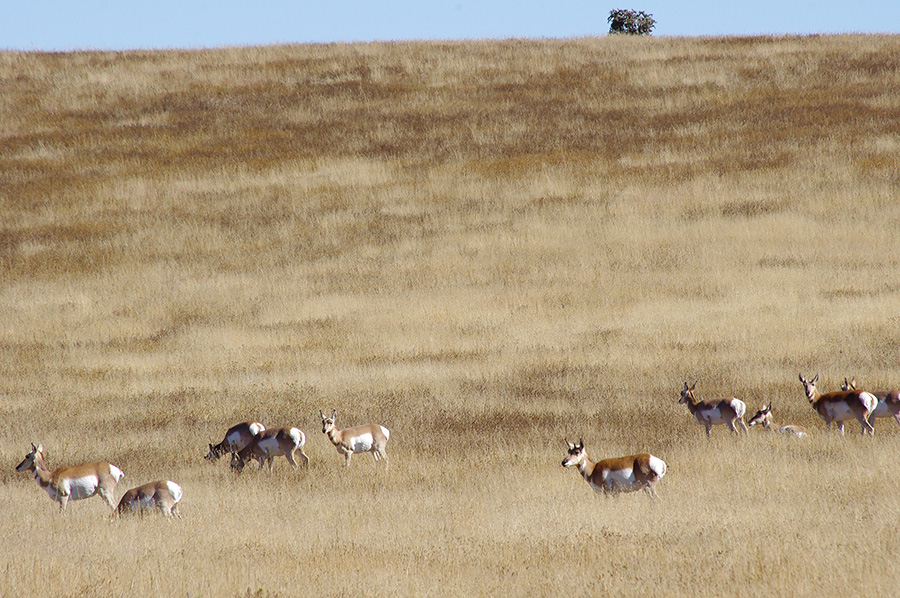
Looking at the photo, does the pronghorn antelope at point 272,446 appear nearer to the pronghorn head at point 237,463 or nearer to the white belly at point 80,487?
the pronghorn head at point 237,463

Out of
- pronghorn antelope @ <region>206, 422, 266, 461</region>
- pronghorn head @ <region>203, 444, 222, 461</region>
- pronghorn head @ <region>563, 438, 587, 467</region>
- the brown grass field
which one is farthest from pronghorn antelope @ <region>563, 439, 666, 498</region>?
pronghorn head @ <region>203, 444, 222, 461</region>

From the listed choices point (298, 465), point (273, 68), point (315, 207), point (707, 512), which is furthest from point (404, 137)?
point (707, 512)

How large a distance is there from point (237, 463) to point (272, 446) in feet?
1.77

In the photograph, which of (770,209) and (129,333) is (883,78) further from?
(129,333)

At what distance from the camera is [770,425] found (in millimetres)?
13789

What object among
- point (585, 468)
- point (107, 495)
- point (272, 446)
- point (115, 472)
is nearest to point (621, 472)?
point (585, 468)

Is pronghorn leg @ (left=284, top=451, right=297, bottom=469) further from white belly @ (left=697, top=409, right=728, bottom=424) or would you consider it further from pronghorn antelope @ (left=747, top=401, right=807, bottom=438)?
pronghorn antelope @ (left=747, top=401, right=807, bottom=438)

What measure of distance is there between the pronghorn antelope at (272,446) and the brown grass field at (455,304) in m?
0.55

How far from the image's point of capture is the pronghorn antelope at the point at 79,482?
452 inches

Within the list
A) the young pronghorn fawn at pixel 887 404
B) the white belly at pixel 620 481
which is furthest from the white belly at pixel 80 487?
the young pronghorn fawn at pixel 887 404

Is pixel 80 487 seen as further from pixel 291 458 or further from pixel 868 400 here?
pixel 868 400

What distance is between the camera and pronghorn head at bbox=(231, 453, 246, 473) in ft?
43.6

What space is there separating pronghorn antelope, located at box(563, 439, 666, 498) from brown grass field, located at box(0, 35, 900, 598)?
172mm

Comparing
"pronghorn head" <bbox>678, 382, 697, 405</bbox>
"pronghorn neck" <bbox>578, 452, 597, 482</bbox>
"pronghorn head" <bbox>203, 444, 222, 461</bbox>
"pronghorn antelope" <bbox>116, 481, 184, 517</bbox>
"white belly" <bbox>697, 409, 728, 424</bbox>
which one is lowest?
"pronghorn antelope" <bbox>116, 481, 184, 517</bbox>
